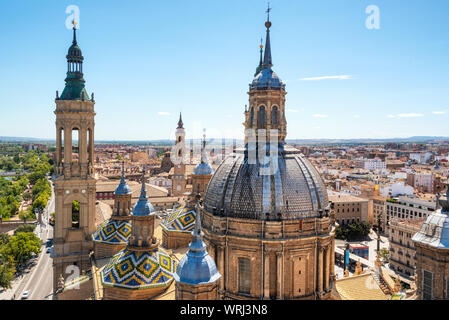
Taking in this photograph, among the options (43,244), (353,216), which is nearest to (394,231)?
(353,216)

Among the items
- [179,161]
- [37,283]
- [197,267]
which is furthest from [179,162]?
[197,267]

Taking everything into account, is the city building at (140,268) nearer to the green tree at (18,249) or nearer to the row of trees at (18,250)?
the row of trees at (18,250)

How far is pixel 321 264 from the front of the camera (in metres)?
17.4

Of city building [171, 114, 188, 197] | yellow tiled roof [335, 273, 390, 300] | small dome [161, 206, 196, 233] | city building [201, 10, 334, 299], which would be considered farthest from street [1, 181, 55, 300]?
city building [171, 114, 188, 197]

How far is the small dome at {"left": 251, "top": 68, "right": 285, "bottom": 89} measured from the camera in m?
19.5

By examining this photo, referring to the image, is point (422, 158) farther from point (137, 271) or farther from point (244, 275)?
point (137, 271)

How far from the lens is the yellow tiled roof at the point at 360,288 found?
21281 millimetres

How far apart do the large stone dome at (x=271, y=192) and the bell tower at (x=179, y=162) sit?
36.0 meters

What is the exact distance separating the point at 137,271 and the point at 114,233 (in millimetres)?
7869

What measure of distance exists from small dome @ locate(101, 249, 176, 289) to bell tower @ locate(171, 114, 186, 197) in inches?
1411

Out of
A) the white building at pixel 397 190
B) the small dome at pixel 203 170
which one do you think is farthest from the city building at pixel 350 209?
the small dome at pixel 203 170
